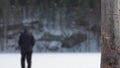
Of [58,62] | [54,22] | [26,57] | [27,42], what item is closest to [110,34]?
[27,42]

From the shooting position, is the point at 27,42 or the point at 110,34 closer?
the point at 110,34

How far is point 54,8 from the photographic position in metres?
24.4

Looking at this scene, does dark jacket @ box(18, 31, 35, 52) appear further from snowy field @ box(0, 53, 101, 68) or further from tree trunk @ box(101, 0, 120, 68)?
tree trunk @ box(101, 0, 120, 68)

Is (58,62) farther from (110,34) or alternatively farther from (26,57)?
(110,34)

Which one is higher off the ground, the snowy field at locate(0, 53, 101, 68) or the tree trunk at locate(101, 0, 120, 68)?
the tree trunk at locate(101, 0, 120, 68)

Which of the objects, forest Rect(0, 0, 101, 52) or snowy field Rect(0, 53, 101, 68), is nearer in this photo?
snowy field Rect(0, 53, 101, 68)

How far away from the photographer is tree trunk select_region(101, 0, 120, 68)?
3.78m

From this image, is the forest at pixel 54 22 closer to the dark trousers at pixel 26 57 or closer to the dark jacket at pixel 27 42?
the dark trousers at pixel 26 57

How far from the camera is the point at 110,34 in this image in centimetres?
382

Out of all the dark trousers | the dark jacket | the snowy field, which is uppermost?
the dark jacket

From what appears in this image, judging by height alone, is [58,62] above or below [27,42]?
below

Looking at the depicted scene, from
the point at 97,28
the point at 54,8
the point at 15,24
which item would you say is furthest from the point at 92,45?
the point at 15,24

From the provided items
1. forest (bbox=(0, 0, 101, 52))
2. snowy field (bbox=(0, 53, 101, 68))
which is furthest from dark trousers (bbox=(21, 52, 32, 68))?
forest (bbox=(0, 0, 101, 52))

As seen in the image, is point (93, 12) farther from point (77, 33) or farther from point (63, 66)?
point (63, 66)
